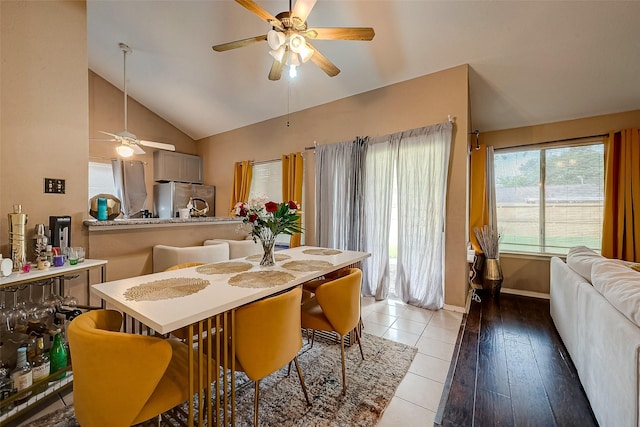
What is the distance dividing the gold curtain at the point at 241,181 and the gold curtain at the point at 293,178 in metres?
0.97

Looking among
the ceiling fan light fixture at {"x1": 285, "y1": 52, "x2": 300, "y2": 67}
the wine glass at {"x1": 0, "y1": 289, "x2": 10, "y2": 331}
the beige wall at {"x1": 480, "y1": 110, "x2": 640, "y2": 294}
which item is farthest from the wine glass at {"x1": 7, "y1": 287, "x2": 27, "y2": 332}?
the beige wall at {"x1": 480, "y1": 110, "x2": 640, "y2": 294}

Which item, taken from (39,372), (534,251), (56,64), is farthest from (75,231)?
(534,251)

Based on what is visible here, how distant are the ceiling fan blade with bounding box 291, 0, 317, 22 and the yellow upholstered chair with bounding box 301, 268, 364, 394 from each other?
5.96ft

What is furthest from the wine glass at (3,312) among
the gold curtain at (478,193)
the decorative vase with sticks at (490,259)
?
the gold curtain at (478,193)

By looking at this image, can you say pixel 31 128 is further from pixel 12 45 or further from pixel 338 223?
pixel 338 223

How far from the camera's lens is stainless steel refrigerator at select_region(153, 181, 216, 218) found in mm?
5090

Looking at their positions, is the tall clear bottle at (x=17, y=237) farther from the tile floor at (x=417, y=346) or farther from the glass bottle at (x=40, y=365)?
the tile floor at (x=417, y=346)

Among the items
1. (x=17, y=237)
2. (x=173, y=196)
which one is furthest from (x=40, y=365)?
(x=173, y=196)

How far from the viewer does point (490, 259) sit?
3555 mm

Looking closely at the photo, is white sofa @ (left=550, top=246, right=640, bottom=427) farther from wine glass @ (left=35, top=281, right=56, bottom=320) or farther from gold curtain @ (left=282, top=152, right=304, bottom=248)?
gold curtain @ (left=282, top=152, right=304, bottom=248)

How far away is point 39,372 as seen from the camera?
160 cm

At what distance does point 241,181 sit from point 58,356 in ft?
12.6

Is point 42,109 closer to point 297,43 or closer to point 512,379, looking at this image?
point 297,43

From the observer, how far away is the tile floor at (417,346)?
61.2 inches
